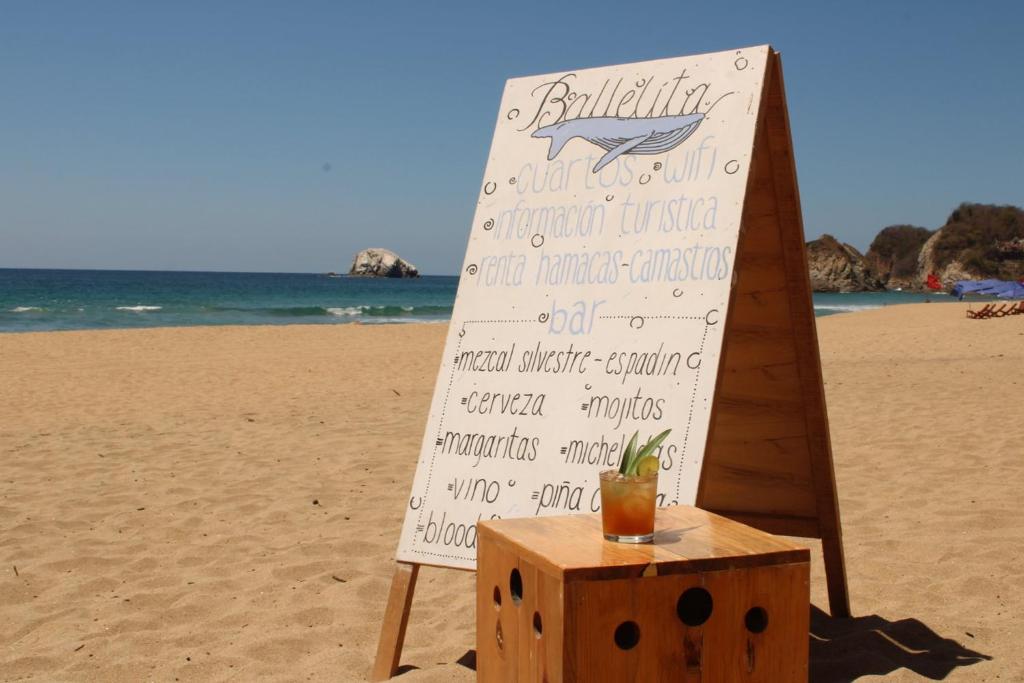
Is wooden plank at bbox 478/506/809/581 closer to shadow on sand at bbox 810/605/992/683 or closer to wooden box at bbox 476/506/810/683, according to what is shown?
wooden box at bbox 476/506/810/683

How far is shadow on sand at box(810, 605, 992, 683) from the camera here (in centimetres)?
297

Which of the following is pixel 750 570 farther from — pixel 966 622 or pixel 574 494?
pixel 966 622

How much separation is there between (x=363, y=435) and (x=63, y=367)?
879 centimetres

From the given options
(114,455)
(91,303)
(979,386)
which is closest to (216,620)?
(114,455)

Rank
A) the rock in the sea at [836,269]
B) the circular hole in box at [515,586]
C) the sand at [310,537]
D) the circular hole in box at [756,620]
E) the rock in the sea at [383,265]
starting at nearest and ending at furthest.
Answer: the circular hole in box at [756,620]
the circular hole in box at [515,586]
the sand at [310,537]
the rock in the sea at [836,269]
the rock in the sea at [383,265]

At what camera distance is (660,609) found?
1.82 meters

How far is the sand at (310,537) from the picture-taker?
10.7 ft

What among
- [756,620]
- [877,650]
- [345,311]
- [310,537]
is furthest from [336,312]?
[756,620]

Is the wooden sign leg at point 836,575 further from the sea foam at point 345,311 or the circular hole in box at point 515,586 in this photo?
the sea foam at point 345,311

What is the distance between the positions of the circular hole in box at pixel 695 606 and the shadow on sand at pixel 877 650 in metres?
1.29

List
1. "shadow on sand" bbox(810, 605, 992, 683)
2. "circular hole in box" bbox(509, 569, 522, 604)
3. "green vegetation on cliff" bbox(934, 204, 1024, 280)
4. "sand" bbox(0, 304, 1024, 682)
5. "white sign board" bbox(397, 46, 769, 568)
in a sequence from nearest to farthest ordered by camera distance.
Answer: "circular hole in box" bbox(509, 569, 522, 604) → "white sign board" bbox(397, 46, 769, 568) → "shadow on sand" bbox(810, 605, 992, 683) → "sand" bbox(0, 304, 1024, 682) → "green vegetation on cliff" bbox(934, 204, 1024, 280)

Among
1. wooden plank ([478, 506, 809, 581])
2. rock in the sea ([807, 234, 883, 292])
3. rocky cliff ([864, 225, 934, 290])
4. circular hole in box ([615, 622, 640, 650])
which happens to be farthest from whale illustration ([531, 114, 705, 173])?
rocky cliff ([864, 225, 934, 290])

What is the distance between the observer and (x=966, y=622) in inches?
133

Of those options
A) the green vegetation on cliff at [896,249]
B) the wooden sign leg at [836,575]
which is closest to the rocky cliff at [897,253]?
the green vegetation on cliff at [896,249]
